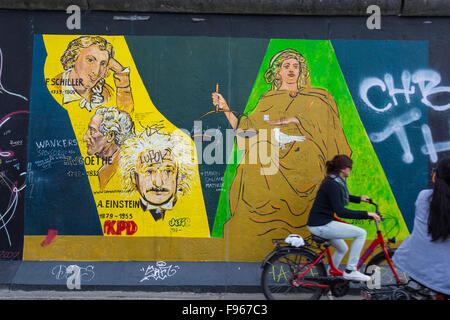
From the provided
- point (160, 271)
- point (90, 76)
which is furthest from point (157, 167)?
point (90, 76)

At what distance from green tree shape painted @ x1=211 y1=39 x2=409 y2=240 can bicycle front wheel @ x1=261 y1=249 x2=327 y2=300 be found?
147cm

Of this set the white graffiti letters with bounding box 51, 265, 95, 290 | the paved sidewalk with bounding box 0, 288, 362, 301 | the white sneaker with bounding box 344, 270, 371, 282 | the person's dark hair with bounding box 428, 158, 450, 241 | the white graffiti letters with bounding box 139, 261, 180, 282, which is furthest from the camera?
the white graffiti letters with bounding box 139, 261, 180, 282

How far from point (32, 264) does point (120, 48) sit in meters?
3.66

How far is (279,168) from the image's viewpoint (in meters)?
6.29

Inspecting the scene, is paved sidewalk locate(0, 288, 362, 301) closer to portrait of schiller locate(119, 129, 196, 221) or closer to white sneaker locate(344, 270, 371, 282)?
white sneaker locate(344, 270, 371, 282)

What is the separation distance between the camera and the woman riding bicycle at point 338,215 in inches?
186

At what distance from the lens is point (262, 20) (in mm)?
6371

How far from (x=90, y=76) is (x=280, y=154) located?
330 cm

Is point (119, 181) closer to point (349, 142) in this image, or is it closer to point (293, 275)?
point (293, 275)

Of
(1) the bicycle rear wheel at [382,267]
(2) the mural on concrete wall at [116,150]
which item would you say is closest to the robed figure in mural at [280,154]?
(2) the mural on concrete wall at [116,150]

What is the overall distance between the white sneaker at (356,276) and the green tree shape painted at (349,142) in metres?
1.66

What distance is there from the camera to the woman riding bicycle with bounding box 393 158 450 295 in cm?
315

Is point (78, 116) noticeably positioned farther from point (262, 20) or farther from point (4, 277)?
point (262, 20)

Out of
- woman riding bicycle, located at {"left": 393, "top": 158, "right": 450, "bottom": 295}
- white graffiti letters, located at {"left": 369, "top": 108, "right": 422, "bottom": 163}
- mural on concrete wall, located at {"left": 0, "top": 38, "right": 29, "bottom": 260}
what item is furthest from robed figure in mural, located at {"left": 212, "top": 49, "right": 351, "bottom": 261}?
mural on concrete wall, located at {"left": 0, "top": 38, "right": 29, "bottom": 260}
